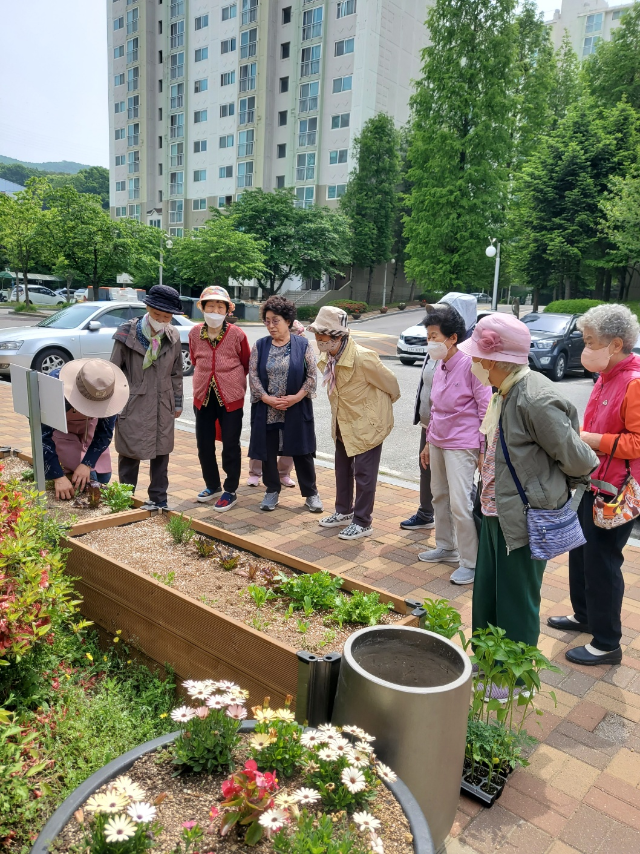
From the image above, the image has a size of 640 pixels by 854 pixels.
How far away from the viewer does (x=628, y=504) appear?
331 centimetres

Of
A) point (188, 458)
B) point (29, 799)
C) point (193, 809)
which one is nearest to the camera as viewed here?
point (193, 809)

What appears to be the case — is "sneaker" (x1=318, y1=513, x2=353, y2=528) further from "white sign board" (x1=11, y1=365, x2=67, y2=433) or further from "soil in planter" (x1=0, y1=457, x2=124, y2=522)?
"white sign board" (x1=11, y1=365, x2=67, y2=433)

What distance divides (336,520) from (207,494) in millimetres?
1343

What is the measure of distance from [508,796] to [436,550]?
239cm

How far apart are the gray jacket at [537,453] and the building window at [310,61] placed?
161ft

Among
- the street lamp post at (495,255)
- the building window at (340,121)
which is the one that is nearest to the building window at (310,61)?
the building window at (340,121)

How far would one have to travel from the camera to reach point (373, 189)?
43906mm

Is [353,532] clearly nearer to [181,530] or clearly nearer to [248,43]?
[181,530]

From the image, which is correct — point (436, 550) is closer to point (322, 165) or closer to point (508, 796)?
point (508, 796)

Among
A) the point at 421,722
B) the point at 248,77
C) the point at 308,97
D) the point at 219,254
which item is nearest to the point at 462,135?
the point at 219,254

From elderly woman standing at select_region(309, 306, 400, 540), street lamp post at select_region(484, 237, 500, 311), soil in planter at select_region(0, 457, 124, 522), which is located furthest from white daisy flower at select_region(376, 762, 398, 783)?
street lamp post at select_region(484, 237, 500, 311)

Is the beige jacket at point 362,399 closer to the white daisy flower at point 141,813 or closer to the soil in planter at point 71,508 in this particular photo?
the soil in planter at point 71,508

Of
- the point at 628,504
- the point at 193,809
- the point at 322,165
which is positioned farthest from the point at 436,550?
the point at 322,165

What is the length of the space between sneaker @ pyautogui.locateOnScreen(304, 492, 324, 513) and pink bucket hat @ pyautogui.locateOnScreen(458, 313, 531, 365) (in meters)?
3.21
